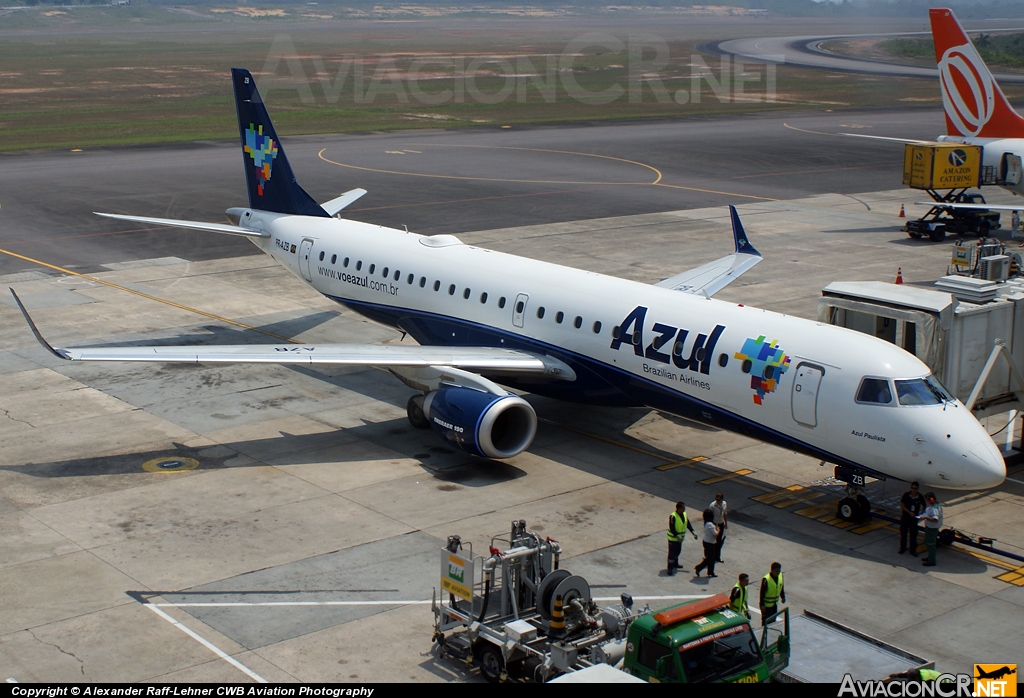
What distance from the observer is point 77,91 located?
123750mm

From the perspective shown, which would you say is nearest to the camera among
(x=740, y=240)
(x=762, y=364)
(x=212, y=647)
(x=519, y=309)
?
(x=212, y=647)

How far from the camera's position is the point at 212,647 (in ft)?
61.8

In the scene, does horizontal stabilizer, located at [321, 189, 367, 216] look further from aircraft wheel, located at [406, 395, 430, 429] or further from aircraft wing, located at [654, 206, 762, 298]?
aircraft wing, located at [654, 206, 762, 298]

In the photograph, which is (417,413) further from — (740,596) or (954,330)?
(954,330)

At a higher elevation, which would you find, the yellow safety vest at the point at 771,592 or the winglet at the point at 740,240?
the winglet at the point at 740,240

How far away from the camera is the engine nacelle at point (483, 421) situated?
2686 centimetres

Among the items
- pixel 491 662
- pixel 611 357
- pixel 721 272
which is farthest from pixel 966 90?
pixel 491 662

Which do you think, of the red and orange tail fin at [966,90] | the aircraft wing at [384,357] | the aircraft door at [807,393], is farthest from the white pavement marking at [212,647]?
the red and orange tail fin at [966,90]

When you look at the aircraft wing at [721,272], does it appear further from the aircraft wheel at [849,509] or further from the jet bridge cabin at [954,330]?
the aircraft wheel at [849,509]

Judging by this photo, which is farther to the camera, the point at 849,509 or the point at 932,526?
the point at 849,509

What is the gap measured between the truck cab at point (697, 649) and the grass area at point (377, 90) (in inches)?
3166

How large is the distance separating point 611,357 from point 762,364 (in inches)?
175

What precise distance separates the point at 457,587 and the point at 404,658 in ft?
4.77

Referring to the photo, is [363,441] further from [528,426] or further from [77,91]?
[77,91]
